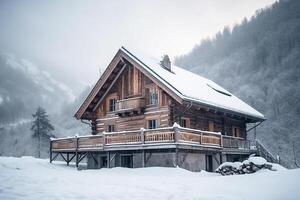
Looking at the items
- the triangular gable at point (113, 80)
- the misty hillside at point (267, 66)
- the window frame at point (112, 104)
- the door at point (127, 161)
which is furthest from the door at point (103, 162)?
the misty hillside at point (267, 66)

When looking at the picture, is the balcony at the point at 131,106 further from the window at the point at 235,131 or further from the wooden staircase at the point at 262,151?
the wooden staircase at the point at 262,151

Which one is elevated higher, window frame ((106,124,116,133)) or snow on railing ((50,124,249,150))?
window frame ((106,124,116,133))

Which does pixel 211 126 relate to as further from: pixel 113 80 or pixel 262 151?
pixel 113 80

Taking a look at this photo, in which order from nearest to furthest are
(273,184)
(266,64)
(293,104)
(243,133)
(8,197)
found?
(8,197) < (273,184) < (243,133) < (293,104) < (266,64)

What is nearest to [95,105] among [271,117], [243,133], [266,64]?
[243,133]

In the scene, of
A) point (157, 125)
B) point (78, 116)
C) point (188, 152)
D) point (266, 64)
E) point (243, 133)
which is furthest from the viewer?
point (266, 64)

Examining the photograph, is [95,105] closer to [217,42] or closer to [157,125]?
[157,125]

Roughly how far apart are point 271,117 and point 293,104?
229 inches

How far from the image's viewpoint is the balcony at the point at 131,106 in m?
26.5

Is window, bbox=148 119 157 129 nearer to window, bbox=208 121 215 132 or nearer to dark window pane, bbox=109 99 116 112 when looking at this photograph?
dark window pane, bbox=109 99 116 112

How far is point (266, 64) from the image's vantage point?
10162 centimetres

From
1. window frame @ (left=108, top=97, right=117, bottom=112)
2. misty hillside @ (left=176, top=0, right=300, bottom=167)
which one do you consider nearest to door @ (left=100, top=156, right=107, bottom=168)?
window frame @ (left=108, top=97, right=117, bottom=112)

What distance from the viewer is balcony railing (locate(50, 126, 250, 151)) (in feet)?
69.9

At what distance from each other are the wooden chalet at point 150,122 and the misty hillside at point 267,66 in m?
34.1
